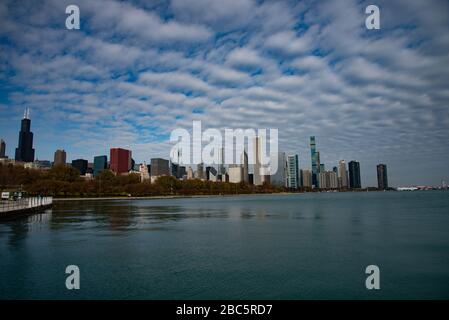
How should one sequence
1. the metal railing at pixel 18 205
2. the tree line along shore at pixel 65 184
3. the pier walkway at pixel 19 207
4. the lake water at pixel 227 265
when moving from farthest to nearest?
1. the tree line along shore at pixel 65 184
2. the metal railing at pixel 18 205
3. the pier walkway at pixel 19 207
4. the lake water at pixel 227 265

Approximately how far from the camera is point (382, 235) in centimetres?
3145

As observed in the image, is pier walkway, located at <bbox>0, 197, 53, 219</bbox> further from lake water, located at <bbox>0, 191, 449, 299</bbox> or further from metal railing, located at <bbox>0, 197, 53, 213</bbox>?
lake water, located at <bbox>0, 191, 449, 299</bbox>

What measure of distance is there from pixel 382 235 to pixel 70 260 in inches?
1011

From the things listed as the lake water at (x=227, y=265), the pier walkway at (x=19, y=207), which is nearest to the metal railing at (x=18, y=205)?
the pier walkway at (x=19, y=207)

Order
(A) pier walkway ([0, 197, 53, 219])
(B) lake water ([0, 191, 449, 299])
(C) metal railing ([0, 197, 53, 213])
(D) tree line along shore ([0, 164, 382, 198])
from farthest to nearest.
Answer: (D) tree line along shore ([0, 164, 382, 198]) → (C) metal railing ([0, 197, 53, 213]) → (A) pier walkway ([0, 197, 53, 219]) → (B) lake water ([0, 191, 449, 299])

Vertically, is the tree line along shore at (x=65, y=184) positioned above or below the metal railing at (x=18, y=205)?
above

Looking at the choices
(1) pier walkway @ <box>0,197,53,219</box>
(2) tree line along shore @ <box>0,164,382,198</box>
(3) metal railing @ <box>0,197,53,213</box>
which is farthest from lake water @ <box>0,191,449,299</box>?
(2) tree line along shore @ <box>0,164,382,198</box>

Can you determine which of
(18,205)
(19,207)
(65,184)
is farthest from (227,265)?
(65,184)

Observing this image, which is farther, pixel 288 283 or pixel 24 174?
pixel 24 174

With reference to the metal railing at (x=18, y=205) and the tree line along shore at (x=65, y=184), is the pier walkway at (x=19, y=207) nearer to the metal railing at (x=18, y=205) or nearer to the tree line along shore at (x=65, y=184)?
the metal railing at (x=18, y=205)

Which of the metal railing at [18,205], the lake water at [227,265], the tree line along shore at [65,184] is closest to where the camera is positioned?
the lake water at [227,265]

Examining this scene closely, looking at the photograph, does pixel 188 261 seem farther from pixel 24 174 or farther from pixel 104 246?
pixel 24 174

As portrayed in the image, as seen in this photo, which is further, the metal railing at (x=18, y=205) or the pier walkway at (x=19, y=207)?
the metal railing at (x=18, y=205)
